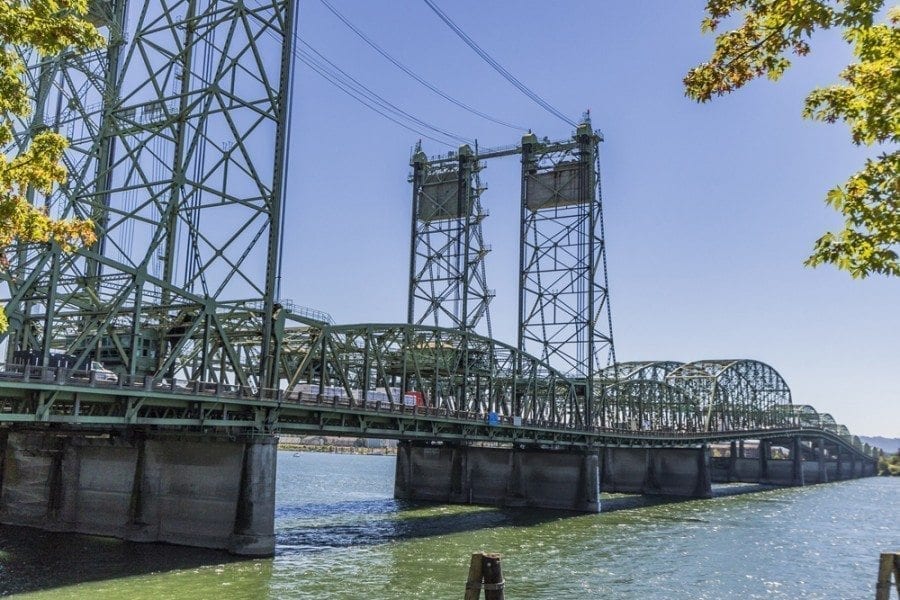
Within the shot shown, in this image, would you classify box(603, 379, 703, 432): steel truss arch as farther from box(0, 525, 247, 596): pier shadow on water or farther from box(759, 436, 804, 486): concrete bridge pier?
box(0, 525, 247, 596): pier shadow on water

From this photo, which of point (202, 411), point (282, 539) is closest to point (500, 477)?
point (282, 539)

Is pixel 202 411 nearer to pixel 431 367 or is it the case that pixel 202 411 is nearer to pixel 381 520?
pixel 381 520

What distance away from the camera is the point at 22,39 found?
13.0m

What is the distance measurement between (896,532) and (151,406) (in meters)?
59.3

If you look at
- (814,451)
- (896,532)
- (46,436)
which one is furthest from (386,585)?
(814,451)

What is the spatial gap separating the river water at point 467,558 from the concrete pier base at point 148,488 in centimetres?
129

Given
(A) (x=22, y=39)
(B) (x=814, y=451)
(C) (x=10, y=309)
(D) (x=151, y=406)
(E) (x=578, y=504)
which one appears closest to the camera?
(A) (x=22, y=39)

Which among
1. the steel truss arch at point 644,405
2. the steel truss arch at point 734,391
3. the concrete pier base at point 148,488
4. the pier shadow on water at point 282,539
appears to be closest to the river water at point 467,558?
the pier shadow on water at point 282,539

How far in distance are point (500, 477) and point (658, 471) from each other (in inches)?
1451

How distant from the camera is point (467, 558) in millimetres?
41094

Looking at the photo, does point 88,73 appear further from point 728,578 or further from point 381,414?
point 728,578

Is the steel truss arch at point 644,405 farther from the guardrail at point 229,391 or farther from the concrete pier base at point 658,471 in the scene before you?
the guardrail at point 229,391

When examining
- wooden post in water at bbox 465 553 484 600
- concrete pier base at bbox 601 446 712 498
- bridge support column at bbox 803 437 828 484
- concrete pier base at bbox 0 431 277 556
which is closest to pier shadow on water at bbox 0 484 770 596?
concrete pier base at bbox 0 431 277 556

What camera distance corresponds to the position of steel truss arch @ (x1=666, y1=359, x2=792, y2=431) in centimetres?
13900
